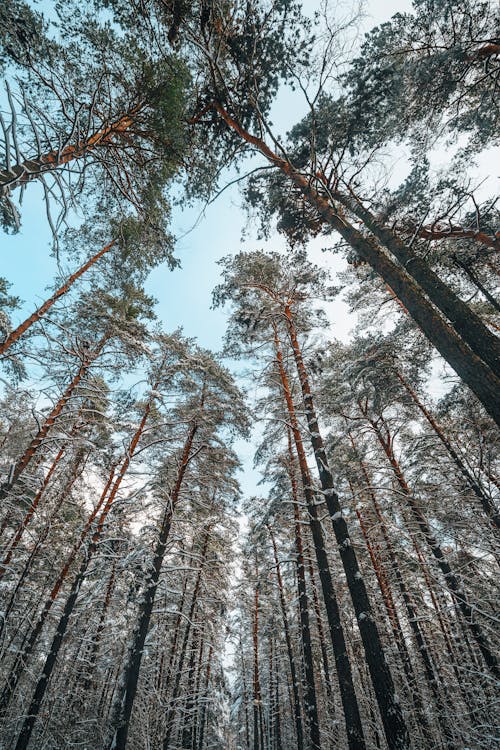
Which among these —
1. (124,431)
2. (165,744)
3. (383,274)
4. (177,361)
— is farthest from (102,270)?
(165,744)

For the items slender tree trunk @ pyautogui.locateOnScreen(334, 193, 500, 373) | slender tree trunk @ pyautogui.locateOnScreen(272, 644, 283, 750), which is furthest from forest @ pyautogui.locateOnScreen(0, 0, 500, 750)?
slender tree trunk @ pyautogui.locateOnScreen(272, 644, 283, 750)

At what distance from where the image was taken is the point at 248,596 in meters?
19.8

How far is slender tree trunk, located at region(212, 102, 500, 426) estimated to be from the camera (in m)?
3.56

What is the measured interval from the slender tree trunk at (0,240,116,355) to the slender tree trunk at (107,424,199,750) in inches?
207

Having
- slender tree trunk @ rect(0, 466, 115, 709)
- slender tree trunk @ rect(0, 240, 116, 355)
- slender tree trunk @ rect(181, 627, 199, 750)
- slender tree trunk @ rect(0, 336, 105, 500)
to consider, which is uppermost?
slender tree trunk @ rect(0, 240, 116, 355)

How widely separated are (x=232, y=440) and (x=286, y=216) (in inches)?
284

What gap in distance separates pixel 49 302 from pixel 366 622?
10150 mm

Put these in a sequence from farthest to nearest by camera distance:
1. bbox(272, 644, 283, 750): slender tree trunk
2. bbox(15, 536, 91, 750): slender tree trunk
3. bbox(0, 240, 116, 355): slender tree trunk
A: 1. bbox(272, 644, 283, 750): slender tree trunk
2. bbox(15, 536, 91, 750): slender tree trunk
3. bbox(0, 240, 116, 355): slender tree trunk

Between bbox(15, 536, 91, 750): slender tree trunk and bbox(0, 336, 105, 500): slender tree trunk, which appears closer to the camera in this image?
bbox(0, 336, 105, 500): slender tree trunk

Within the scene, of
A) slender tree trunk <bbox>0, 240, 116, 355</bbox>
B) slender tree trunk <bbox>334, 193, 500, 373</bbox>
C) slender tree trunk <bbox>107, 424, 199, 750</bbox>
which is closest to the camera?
slender tree trunk <bbox>334, 193, 500, 373</bbox>

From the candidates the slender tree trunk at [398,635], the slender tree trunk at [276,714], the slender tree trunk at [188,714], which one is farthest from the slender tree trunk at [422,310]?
the slender tree trunk at [276,714]

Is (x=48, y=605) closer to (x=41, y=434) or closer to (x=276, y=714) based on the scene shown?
(x=41, y=434)

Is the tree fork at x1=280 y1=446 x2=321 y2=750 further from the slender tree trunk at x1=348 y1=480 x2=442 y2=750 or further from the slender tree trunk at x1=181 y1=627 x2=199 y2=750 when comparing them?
the slender tree trunk at x1=181 y1=627 x2=199 y2=750

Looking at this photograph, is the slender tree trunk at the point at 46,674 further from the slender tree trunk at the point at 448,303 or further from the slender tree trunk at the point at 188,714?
the slender tree trunk at the point at 448,303
